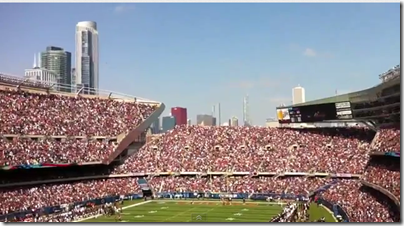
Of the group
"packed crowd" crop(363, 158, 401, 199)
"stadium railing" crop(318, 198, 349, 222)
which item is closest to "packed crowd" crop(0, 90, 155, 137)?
"stadium railing" crop(318, 198, 349, 222)

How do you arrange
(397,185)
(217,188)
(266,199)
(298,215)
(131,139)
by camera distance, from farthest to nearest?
(131,139), (217,188), (266,199), (298,215), (397,185)

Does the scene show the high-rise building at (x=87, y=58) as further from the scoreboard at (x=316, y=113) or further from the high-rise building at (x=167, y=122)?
the scoreboard at (x=316, y=113)

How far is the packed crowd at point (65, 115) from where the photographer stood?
39438 mm

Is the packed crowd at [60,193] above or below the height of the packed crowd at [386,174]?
below

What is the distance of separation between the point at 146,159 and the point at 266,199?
12.5 m

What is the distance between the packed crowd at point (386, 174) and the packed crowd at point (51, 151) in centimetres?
2144

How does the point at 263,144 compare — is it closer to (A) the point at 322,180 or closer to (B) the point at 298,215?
(A) the point at 322,180

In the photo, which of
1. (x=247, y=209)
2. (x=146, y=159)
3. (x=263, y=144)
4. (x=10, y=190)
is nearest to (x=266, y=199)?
(x=247, y=209)

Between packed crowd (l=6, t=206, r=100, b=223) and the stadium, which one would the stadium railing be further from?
packed crowd (l=6, t=206, r=100, b=223)

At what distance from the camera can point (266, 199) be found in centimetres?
3912

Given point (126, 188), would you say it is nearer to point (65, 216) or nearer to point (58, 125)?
point (58, 125)

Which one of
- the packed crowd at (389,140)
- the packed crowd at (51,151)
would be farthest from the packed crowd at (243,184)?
the packed crowd at (389,140)

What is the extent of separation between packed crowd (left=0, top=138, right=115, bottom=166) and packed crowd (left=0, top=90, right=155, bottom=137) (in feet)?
3.36

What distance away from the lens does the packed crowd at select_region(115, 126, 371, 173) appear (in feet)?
140
